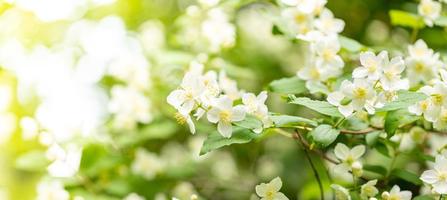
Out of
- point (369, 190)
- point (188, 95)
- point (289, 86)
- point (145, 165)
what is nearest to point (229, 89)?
point (289, 86)

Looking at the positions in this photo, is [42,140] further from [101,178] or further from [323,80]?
[323,80]

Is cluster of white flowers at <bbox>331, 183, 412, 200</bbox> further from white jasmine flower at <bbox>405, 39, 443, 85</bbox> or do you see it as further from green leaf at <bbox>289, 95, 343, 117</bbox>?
white jasmine flower at <bbox>405, 39, 443, 85</bbox>

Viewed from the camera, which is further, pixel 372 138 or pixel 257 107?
pixel 372 138

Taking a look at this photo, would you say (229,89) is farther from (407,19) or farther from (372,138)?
(407,19)

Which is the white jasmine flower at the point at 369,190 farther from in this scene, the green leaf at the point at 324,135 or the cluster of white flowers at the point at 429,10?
the cluster of white flowers at the point at 429,10

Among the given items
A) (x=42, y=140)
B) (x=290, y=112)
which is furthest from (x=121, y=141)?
(x=290, y=112)

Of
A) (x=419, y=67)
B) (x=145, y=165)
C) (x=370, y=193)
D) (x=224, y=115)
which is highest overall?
(x=224, y=115)

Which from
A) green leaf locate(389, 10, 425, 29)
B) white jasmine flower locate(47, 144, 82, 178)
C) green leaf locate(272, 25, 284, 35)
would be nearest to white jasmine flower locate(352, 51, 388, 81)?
green leaf locate(272, 25, 284, 35)

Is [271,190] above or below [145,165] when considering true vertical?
above
